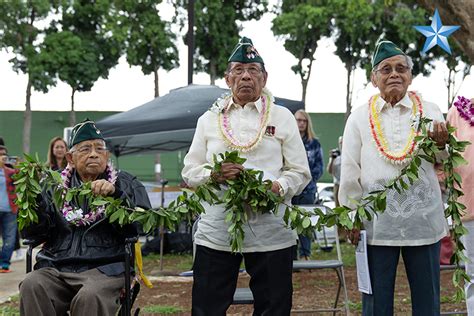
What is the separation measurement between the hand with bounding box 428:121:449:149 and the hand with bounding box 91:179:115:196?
1.90m

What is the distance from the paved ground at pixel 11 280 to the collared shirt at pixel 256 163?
15.1 feet

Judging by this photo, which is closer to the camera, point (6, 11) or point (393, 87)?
point (393, 87)

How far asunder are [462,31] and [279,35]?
2495 centimetres

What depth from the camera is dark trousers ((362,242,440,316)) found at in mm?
4520

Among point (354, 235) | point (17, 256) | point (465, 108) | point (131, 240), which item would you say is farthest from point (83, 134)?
point (17, 256)

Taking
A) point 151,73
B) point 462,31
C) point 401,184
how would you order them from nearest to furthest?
1. point 401,184
2. point 462,31
3. point 151,73

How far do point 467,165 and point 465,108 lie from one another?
36 centimetres

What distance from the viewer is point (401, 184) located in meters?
4.42

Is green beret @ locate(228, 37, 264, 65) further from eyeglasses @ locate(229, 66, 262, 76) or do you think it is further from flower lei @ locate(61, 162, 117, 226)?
flower lei @ locate(61, 162, 117, 226)

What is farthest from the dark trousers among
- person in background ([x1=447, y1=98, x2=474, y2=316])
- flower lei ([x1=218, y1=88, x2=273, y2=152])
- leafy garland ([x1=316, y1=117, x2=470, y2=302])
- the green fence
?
the green fence

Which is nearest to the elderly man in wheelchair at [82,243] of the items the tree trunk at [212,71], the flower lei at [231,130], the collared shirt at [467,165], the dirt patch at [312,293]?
the flower lei at [231,130]

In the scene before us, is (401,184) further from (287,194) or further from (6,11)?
(6,11)

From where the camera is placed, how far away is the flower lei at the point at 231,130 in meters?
4.57

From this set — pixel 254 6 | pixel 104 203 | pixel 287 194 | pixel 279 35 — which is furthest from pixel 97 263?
pixel 254 6
